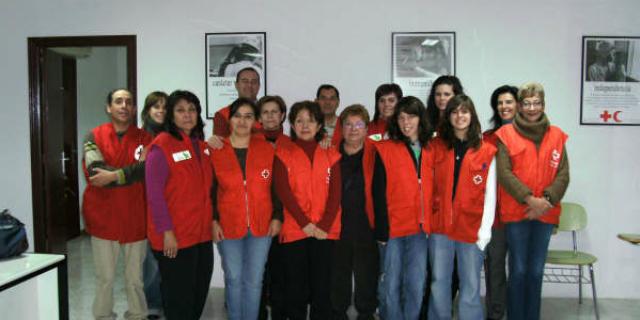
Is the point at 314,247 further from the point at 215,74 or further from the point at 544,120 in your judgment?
the point at 215,74

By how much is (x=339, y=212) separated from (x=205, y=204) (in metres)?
0.73

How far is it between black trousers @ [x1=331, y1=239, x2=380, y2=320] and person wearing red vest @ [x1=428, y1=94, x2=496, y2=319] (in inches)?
13.5

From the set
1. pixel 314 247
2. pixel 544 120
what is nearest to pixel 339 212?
pixel 314 247

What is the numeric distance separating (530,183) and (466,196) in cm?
49

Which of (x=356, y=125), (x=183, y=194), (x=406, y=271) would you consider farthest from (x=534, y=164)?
(x=183, y=194)

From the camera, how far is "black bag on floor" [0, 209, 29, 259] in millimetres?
1915

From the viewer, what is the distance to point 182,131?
2504 millimetres

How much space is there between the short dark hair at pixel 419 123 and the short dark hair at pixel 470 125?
0.09 m

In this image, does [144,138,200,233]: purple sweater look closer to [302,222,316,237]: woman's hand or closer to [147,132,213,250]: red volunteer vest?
[147,132,213,250]: red volunteer vest

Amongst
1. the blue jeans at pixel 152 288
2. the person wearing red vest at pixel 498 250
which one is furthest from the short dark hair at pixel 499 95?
the blue jeans at pixel 152 288

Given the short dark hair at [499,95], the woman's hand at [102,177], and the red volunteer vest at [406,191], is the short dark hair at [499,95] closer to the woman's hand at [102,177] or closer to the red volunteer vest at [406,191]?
the red volunteer vest at [406,191]

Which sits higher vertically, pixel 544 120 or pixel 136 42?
pixel 136 42

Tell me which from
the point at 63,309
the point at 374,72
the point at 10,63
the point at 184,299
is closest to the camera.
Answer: the point at 63,309

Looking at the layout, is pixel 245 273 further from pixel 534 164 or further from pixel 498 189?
pixel 534 164
